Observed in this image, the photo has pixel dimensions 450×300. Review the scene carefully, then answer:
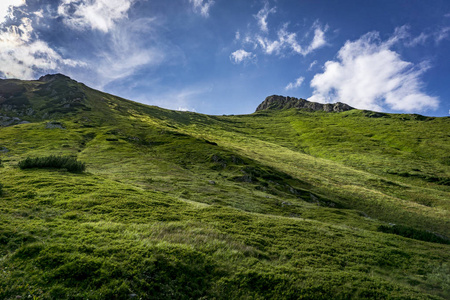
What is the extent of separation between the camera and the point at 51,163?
118 feet

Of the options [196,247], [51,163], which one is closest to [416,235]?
[196,247]

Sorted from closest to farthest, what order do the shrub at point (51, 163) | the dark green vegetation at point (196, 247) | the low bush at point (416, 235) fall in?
the dark green vegetation at point (196, 247) → the low bush at point (416, 235) → the shrub at point (51, 163)

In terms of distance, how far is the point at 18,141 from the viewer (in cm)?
7612

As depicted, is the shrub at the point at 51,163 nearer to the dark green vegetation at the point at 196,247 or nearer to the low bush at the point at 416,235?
the dark green vegetation at the point at 196,247

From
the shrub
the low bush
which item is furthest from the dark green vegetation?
the shrub

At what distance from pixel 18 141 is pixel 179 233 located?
92.6m

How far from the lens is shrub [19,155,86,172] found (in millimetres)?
33625

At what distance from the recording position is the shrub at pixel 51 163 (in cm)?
3362

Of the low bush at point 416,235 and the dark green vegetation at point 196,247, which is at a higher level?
the low bush at point 416,235

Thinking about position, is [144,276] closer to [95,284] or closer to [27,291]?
[95,284]

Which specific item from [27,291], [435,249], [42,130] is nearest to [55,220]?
[27,291]

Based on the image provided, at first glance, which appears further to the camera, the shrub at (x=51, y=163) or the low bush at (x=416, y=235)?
the shrub at (x=51, y=163)

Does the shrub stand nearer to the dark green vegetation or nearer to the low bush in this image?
the dark green vegetation

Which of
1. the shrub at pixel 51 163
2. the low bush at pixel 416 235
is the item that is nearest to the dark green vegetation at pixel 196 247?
the low bush at pixel 416 235
